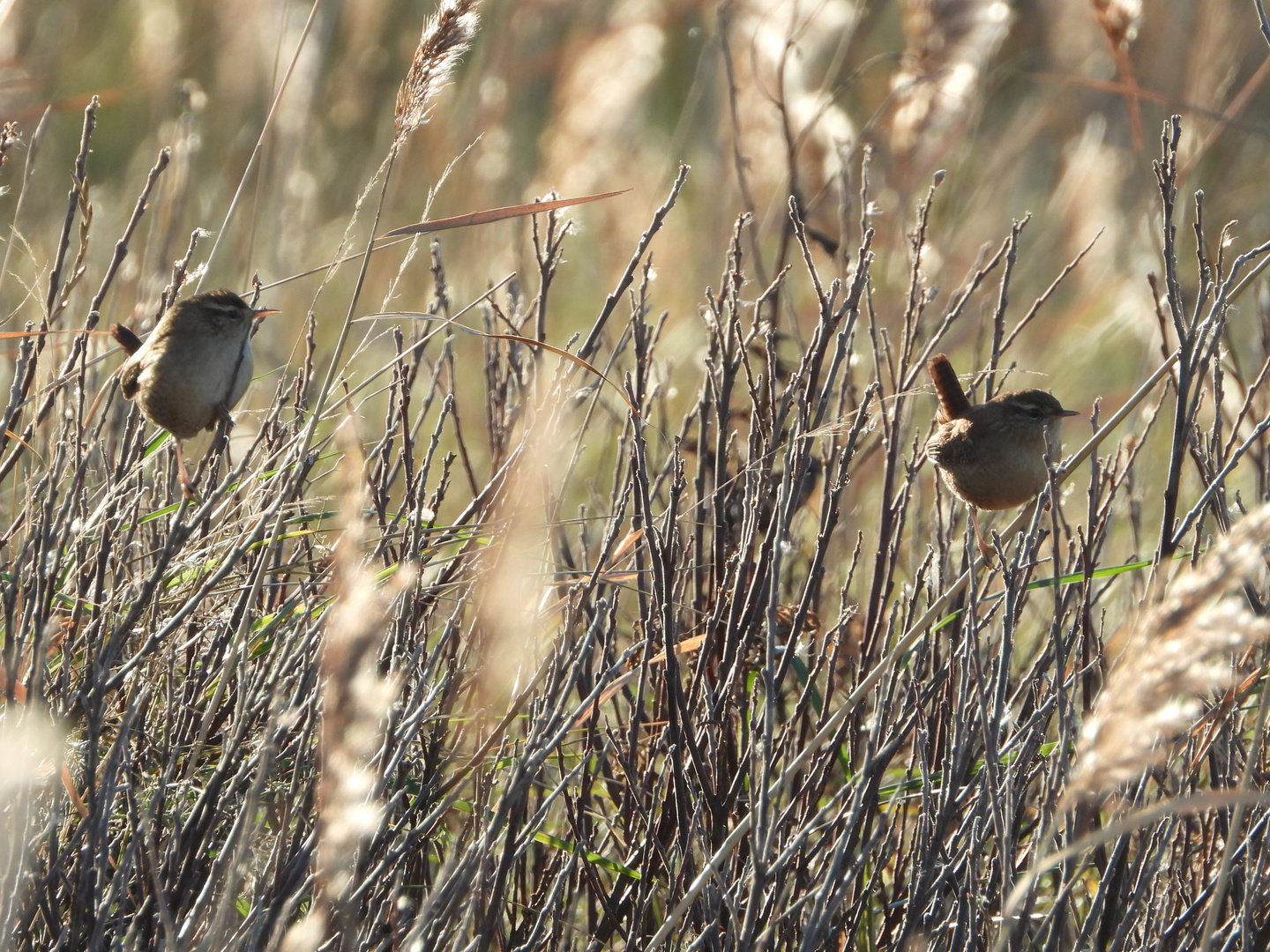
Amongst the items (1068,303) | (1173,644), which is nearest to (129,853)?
(1173,644)

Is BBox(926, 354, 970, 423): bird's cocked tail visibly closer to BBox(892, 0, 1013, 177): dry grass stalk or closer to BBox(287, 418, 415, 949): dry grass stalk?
BBox(892, 0, 1013, 177): dry grass stalk

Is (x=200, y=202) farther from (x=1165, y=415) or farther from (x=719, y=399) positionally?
(x=719, y=399)

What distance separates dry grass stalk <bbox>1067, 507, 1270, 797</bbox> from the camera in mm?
1014

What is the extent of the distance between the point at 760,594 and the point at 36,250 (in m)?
3.01

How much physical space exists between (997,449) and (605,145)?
339 cm

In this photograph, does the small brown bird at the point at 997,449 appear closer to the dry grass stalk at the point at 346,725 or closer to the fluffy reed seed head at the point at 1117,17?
the fluffy reed seed head at the point at 1117,17

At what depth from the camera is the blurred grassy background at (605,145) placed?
4.12 meters

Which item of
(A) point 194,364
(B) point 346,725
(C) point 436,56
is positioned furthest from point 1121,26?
(B) point 346,725

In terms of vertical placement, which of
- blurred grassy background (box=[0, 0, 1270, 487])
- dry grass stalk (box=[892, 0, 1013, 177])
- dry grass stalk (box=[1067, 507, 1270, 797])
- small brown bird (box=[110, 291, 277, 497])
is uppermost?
blurred grassy background (box=[0, 0, 1270, 487])

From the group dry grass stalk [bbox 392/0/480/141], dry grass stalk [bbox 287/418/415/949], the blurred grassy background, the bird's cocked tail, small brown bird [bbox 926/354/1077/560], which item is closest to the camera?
dry grass stalk [bbox 287/418/415/949]

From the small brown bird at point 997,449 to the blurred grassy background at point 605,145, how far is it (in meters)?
0.44

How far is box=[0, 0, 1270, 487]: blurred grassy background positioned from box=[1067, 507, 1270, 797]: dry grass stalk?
1.86 meters

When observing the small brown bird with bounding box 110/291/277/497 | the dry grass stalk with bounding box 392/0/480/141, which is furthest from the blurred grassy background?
the dry grass stalk with bounding box 392/0/480/141

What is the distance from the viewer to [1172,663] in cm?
103
